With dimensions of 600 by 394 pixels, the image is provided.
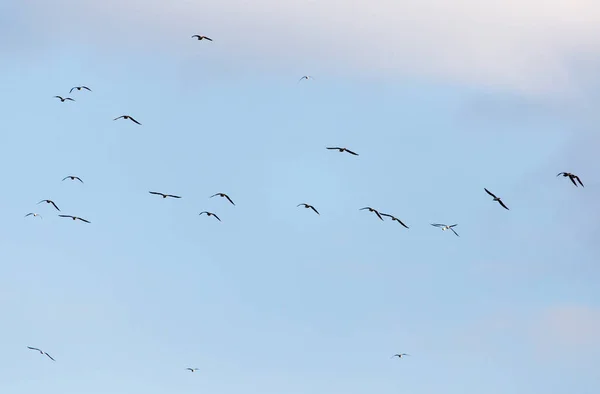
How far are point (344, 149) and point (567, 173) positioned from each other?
41.3 metres

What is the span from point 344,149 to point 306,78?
12.8m

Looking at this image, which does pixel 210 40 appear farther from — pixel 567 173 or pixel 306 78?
pixel 567 173

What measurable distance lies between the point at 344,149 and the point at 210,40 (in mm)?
26674

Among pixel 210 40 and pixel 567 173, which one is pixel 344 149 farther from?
pixel 567 173

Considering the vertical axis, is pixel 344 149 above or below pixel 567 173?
above

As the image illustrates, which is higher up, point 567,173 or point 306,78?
point 306,78

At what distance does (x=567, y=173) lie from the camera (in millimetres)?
168250

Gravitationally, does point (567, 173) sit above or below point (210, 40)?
below

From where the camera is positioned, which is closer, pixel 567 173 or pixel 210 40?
pixel 567 173

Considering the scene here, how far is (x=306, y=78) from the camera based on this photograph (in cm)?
19412

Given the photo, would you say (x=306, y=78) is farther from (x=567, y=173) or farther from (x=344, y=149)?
(x=567, y=173)

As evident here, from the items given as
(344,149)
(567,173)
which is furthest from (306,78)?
Answer: (567,173)

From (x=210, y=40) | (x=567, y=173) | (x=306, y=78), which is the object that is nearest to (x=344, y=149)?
(x=306, y=78)

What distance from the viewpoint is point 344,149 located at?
7800 inches
